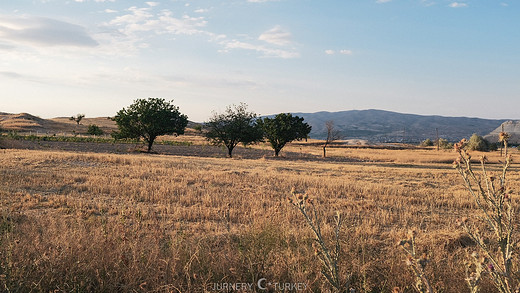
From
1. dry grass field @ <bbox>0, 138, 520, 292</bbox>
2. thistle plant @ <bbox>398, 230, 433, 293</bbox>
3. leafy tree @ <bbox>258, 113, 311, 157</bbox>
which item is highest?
leafy tree @ <bbox>258, 113, 311, 157</bbox>

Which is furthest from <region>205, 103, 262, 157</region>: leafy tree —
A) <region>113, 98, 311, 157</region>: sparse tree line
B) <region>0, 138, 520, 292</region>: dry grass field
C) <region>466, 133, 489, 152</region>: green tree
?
<region>466, 133, 489, 152</region>: green tree

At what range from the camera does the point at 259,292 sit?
195 inches

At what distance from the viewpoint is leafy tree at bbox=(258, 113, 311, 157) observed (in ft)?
178

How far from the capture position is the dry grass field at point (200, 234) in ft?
16.2

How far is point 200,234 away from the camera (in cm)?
816

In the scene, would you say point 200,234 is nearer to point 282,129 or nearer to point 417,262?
point 417,262

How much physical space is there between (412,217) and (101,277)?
31.2 ft

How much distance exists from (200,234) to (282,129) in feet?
153

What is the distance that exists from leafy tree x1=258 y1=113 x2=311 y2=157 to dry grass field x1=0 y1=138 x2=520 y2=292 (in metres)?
36.1

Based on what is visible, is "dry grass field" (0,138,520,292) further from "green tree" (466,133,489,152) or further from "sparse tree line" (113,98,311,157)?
"green tree" (466,133,489,152)

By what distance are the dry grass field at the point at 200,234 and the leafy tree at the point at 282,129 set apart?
1420 inches

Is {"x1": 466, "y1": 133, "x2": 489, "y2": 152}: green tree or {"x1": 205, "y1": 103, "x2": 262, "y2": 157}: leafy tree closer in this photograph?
{"x1": 205, "y1": 103, "x2": 262, "y2": 157}: leafy tree

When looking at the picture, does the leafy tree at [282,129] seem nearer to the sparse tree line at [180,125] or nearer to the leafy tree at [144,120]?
the sparse tree line at [180,125]

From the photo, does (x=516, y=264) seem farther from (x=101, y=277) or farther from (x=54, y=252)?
(x=54, y=252)
